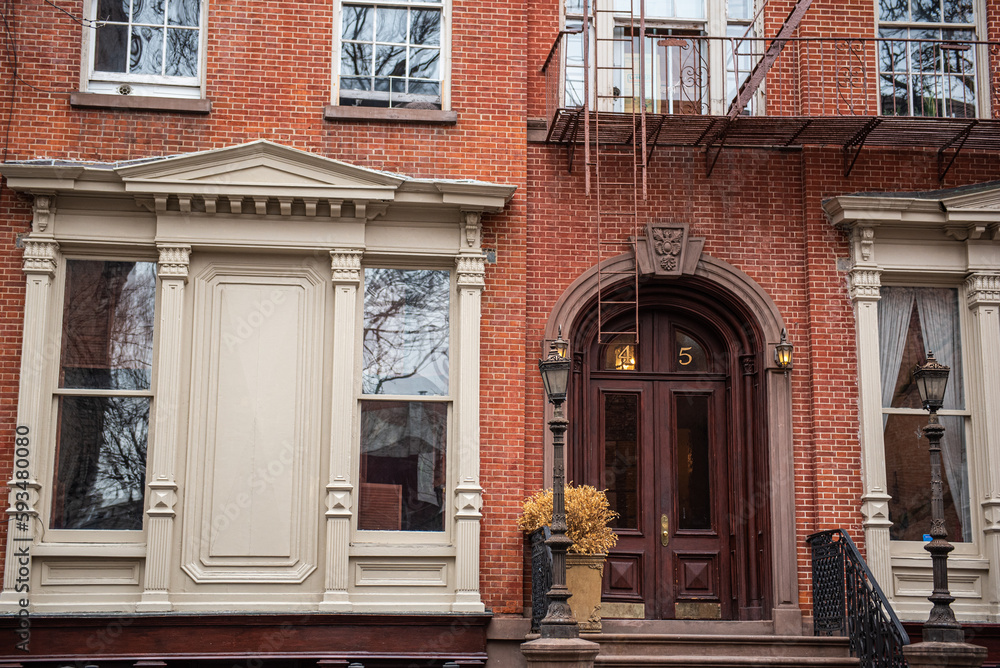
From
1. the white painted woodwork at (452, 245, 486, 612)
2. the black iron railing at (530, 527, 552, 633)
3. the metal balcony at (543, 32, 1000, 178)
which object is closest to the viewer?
the black iron railing at (530, 527, 552, 633)

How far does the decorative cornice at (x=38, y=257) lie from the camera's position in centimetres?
1163

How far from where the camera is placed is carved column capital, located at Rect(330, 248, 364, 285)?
11.9m

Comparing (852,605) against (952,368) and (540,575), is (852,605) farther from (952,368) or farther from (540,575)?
(952,368)

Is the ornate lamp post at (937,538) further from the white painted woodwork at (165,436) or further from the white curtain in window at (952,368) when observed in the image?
the white painted woodwork at (165,436)

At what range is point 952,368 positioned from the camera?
1256cm

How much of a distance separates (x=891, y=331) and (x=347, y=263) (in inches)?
234

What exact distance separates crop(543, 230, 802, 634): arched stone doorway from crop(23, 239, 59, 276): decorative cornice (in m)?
5.16

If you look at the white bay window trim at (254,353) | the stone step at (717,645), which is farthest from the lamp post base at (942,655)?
the white bay window trim at (254,353)

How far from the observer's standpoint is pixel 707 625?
39.0ft

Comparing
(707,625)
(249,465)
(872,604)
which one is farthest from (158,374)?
(872,604)

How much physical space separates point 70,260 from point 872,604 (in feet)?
28.2

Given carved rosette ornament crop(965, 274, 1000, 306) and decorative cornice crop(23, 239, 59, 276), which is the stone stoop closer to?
carved rosette ornament crop(965, 274, 1000, 306)

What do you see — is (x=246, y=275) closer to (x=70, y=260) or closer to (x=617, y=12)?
(x=70, y=260)

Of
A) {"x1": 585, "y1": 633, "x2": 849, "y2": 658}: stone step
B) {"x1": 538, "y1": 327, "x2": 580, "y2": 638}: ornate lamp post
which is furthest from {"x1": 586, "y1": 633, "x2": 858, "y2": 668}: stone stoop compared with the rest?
{"x1": 538, "y1": 327, "x2": 580, "y2": 638}: ornate lamp post
